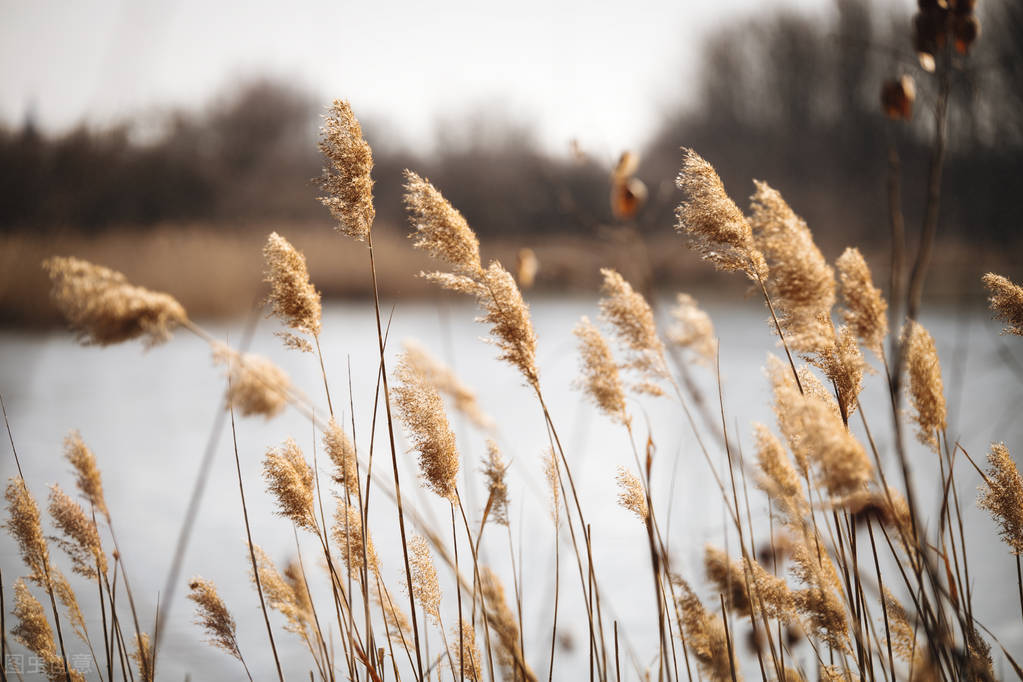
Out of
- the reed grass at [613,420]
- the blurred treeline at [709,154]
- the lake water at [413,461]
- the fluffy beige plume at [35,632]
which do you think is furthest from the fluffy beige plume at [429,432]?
the blurred treeline at [709,154]

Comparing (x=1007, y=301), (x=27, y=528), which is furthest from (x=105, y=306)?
(x=1007, y=301)

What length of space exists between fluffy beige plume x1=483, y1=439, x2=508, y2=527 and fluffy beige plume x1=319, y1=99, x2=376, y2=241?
0.41 m

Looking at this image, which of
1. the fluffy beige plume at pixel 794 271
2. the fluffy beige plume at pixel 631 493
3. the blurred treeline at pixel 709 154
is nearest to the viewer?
the fluffy beige plume at pixel 794 271

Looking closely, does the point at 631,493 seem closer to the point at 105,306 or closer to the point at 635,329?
the point at 635,329

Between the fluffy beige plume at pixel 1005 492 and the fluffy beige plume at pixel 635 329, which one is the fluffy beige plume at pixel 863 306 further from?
the fluffy beige plume at pixel 1005 492

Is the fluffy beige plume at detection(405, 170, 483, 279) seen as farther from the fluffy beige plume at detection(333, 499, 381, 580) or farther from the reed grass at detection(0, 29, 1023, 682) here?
the fluffy beige plume at detection(333, 499, 381, 580)

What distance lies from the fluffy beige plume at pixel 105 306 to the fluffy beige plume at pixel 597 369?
1.91 ft

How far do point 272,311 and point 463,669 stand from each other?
0.63m

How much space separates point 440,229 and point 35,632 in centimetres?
101

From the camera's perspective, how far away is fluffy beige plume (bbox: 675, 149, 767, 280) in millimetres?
885

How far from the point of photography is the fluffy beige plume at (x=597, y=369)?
1.02m

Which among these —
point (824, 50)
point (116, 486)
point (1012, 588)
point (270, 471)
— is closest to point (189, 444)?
point (116, 486)

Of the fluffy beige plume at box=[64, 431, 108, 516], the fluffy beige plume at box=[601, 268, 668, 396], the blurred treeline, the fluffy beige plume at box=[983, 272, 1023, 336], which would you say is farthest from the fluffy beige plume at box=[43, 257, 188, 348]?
the blurred treeline

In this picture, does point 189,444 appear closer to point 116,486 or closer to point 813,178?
point 116,486
